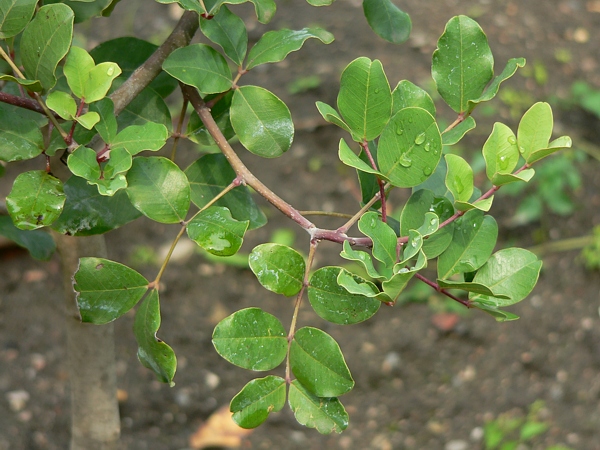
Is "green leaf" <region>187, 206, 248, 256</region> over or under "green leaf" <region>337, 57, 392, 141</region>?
under

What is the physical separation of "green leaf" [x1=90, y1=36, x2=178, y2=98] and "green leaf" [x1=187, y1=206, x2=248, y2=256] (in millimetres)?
257

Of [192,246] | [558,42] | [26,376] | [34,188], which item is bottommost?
[26,376]

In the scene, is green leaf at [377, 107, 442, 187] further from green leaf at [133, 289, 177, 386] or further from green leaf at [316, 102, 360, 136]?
green leaf at [133, 289, 177, 386]

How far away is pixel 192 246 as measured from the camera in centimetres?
222

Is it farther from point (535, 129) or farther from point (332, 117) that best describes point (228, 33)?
point (535, 129)

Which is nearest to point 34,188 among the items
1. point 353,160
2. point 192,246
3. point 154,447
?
point 353,160

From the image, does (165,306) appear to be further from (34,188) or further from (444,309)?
(34,188)

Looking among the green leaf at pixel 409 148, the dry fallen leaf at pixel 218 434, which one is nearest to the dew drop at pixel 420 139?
the green leaf at pixel 409 148

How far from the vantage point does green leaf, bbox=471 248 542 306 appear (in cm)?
64

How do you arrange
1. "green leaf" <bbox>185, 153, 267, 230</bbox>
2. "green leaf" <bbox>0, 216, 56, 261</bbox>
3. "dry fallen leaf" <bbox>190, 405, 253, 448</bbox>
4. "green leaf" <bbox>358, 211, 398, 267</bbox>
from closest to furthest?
1. "green leaf" <bbox>358, 211, 398, 267</bbox>
2. "green leaf" <bbox>185, 153, 267, 230</bbox>
3. "green leaf" <bbox>0, 216, 56, 261</bbox>
4. "dry fallen leaf" <bbox>190, 405, 253, 448</bbox>

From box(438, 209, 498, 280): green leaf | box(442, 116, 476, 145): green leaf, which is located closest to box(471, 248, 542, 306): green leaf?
Answer: box(438, 209, 498, 280): green leaf

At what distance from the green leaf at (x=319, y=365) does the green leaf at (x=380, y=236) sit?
0.35ft

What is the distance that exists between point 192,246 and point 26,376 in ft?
2.08

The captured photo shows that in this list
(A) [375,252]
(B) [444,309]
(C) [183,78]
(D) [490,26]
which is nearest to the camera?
(A) [375,252]
